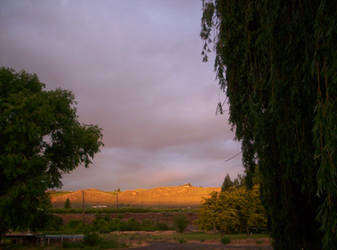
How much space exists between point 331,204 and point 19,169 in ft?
56.9

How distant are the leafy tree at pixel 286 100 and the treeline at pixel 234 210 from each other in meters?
19.1

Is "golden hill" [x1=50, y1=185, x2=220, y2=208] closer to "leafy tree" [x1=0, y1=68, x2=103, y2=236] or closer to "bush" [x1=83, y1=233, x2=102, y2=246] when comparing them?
"bush" [x1=83, y1=233, x2=102, y2=246]

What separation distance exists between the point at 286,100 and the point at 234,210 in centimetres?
2275

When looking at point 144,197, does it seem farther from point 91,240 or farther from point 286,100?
point 286,100

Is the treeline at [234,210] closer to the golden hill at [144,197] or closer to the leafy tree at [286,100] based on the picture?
the leafy tree at [286,100]

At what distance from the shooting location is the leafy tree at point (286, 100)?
5.29 metres

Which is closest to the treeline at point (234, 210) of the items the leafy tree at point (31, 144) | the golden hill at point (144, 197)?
the leafy tree at point (31, 144)

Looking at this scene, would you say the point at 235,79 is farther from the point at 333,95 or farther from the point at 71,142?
the point at 71,142

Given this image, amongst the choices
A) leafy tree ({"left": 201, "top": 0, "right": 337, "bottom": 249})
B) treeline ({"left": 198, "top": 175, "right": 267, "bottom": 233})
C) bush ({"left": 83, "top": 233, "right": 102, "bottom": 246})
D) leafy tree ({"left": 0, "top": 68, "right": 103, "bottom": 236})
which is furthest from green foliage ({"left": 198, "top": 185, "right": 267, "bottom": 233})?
leafy tree ({"left": 201, "top": 0, "right": 337, "bottom": 249})

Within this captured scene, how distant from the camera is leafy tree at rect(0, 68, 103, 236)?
1941 centimetres

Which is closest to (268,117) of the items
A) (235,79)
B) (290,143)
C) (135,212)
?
(290,143)

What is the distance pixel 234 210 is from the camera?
28281 millimetres

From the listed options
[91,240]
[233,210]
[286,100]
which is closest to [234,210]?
[233,210]

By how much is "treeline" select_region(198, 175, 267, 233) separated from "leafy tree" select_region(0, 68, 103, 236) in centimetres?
1073
